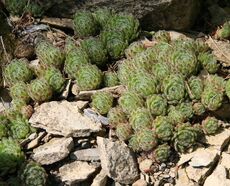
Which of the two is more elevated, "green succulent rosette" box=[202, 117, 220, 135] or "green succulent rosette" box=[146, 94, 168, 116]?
"green succulent rosette" box=[146, 94, 168, 116]

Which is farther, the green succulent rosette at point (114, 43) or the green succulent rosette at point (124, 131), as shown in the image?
the green succulent rosette at point (114, 43)

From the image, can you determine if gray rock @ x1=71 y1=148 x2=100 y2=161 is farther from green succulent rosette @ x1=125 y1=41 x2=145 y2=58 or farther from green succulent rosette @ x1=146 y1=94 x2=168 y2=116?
green succulent rosette @ x1=125 y1=41 x2=145 y2=58

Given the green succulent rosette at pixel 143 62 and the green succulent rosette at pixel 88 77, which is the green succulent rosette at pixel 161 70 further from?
the green succulent rosette at pixel 88 77

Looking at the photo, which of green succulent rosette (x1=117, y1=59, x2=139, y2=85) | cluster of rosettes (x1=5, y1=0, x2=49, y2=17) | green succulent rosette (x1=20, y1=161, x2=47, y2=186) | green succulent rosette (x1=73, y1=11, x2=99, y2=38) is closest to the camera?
green succulent rosette (x1=20, y1=161, x2=47, y2=186)

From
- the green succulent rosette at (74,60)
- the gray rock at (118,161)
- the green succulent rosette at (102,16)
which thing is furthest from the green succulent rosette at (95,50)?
the gray rock at (118,161)

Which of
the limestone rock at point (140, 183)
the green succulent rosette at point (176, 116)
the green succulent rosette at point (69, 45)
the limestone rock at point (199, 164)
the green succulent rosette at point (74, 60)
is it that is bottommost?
the limestone rock at point (140, 183)

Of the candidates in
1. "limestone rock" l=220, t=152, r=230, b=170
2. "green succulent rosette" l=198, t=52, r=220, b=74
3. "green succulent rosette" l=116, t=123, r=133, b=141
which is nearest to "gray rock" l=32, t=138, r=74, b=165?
"green succulent rosette" l=116, t=123, r=133, b=141
